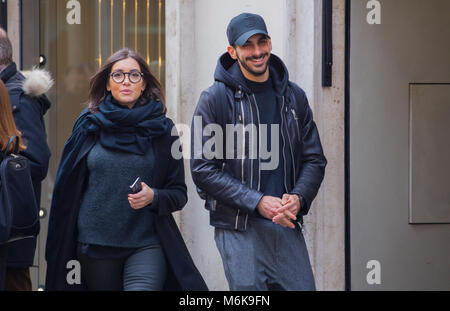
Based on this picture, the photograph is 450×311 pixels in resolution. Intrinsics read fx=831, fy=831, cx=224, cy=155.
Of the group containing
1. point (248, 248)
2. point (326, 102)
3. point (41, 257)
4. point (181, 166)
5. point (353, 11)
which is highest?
point (353, 11)

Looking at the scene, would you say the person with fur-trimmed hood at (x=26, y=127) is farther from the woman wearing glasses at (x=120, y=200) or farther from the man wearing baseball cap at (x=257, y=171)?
the man wearing baseball cap at (x=257, y=171)

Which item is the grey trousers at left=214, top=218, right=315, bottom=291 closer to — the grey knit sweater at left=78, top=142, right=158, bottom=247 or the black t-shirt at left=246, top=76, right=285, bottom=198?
the black t-shirt at left=246, top=76, right=285, bottom=198

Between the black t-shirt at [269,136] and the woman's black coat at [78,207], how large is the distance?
21.6 inches

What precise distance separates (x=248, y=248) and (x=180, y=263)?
0.44 m

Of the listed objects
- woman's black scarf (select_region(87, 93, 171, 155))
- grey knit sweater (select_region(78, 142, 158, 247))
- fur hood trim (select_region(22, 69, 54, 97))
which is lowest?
grey knit sweater (select_region(78, 142, 158, 247))

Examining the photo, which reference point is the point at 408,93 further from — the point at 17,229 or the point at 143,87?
the point at 17,229

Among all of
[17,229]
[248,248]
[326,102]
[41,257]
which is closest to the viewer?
[17,229]

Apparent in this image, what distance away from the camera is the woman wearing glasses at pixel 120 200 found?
16.2 feet

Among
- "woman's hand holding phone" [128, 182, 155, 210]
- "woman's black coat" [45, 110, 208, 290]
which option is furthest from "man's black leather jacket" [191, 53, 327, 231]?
"woman's hand holding phone" [128, 182, 155, 210]

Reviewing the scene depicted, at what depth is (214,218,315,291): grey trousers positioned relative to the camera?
4.92 metres

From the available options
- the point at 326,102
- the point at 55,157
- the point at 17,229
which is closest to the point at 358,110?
the point at 326,102

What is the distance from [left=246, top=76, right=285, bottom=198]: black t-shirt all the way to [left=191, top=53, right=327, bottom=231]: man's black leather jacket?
1.0 inches

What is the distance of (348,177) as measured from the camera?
688 centimetres

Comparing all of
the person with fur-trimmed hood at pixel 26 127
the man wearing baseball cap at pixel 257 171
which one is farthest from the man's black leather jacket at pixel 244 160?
the person with fur-trimmed hood at pixel 26 127
